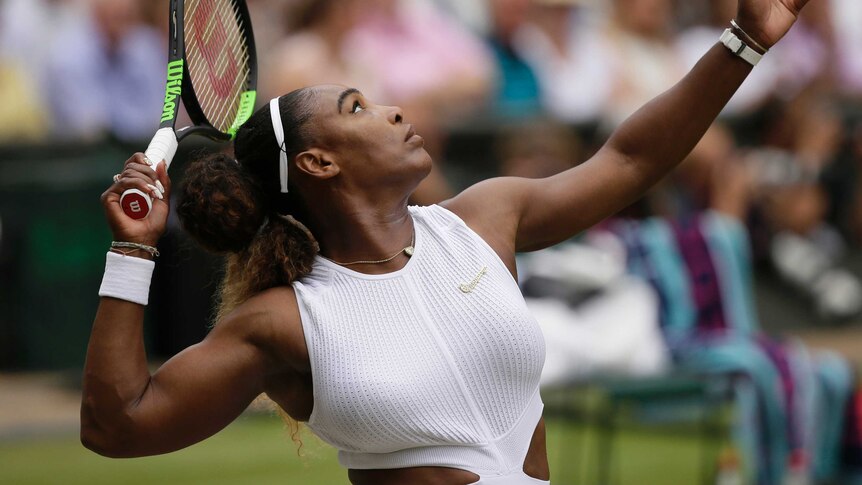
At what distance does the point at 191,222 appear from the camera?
292cm

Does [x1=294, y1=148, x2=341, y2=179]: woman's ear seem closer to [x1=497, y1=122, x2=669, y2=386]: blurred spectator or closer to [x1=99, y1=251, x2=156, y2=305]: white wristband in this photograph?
[x1=99, y1=251, x2=156, y2=305]: white wristband

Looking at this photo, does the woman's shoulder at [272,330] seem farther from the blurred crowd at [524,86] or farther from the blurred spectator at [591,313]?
the blurred crowd at [524,86]

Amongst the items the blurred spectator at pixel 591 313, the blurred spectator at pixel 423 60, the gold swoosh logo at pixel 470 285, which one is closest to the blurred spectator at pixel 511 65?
the blurred spectator at pixel 423 60

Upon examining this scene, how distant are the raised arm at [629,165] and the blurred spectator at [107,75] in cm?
503

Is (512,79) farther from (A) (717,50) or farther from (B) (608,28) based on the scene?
(A) (717,50)

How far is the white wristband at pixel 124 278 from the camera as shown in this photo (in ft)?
8.50

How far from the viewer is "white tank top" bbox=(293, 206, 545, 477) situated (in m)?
2.71

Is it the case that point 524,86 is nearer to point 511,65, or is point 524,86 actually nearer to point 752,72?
point 511,65

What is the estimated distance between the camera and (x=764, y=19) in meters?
3.10

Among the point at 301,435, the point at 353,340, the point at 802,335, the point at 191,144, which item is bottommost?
the point at 802,335

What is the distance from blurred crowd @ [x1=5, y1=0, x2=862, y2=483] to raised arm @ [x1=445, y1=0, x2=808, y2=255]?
3.38 m

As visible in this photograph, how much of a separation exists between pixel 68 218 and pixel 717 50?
5.20 meters

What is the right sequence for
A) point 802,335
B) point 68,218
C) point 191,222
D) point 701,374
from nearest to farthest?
point 191,222
point 701,374
point 68,218
point 802,335

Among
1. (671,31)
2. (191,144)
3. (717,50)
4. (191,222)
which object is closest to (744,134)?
(671,31)
